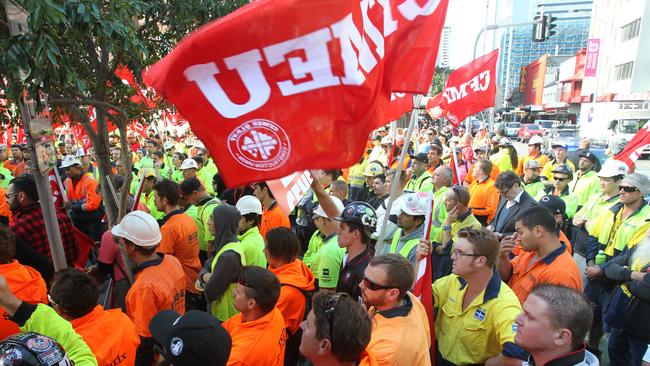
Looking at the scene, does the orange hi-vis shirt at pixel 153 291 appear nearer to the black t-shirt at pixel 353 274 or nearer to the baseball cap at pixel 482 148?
the black t-shirt at pixel 353 274

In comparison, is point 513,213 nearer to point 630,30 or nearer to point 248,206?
point 248,206

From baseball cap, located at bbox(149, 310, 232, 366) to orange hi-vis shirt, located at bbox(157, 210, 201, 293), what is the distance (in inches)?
99.1

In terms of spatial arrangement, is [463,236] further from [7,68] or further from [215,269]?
[7,68]

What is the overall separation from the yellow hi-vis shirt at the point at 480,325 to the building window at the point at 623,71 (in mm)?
49510

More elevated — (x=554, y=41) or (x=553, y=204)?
(x=554, y=41)

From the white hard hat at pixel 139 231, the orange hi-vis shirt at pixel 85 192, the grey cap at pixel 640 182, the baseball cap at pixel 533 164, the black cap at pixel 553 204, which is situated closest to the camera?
the white hard hat at pixel 139 231

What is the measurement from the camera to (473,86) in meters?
8.23

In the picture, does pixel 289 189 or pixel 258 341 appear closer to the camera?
pixel 258 341

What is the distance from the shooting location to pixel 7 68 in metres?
3.26

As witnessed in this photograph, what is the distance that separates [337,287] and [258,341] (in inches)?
50.4

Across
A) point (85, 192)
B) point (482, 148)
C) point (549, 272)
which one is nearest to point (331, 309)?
point (549, 272)

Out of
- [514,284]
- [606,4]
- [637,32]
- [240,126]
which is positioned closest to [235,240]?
[240,126]

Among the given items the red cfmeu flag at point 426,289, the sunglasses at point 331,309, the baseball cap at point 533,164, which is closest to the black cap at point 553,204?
the baseball cap at point 533,164

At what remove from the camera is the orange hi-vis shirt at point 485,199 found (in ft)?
24.8
